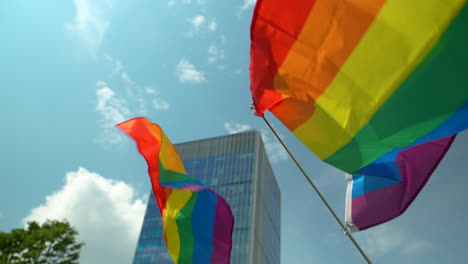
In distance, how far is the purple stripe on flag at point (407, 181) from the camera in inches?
174

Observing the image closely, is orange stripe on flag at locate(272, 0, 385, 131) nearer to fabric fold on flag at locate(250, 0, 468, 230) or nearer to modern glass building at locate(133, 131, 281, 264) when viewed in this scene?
fabric fold on flag at locate(250, 0, 468, 230)

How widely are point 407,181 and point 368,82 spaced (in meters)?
1.50

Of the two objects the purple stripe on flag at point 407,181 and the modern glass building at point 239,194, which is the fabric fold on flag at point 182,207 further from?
the modern glass building at point 239,194

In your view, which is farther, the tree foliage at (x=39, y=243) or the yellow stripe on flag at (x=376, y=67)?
the tree foliage at (x=39, y=243)

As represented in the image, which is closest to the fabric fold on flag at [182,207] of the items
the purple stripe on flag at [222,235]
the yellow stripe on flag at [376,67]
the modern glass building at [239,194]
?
the purple stripe on flag at [222,235]

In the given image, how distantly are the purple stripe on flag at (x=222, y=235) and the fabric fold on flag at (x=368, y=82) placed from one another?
14.0 ft

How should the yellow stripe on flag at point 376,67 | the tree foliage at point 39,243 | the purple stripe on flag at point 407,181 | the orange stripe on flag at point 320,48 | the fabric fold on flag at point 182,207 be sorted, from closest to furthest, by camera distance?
the yellow stripe on flag at point 376,67, the orange stripe on flag at point 320,48, the purple stripe on flag at point 407,181, the fabric fold on flag at point 182,207, the tree foliage at point 39,243

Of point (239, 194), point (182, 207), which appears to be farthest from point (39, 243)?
point (239, 194)

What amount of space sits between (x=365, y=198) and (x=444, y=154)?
1.17 meters

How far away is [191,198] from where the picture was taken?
29.8ft

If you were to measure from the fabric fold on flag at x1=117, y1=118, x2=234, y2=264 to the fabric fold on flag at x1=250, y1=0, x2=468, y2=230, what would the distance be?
14.6ft

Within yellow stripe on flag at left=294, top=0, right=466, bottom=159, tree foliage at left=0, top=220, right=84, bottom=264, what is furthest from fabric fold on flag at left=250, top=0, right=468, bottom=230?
tree foliage at left=0, top=220, right=84, bottom=264

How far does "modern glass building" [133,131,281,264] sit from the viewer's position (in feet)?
178

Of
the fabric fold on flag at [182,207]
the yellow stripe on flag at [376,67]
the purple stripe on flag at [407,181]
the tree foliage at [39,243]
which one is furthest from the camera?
the tree foliage at [39,243]
